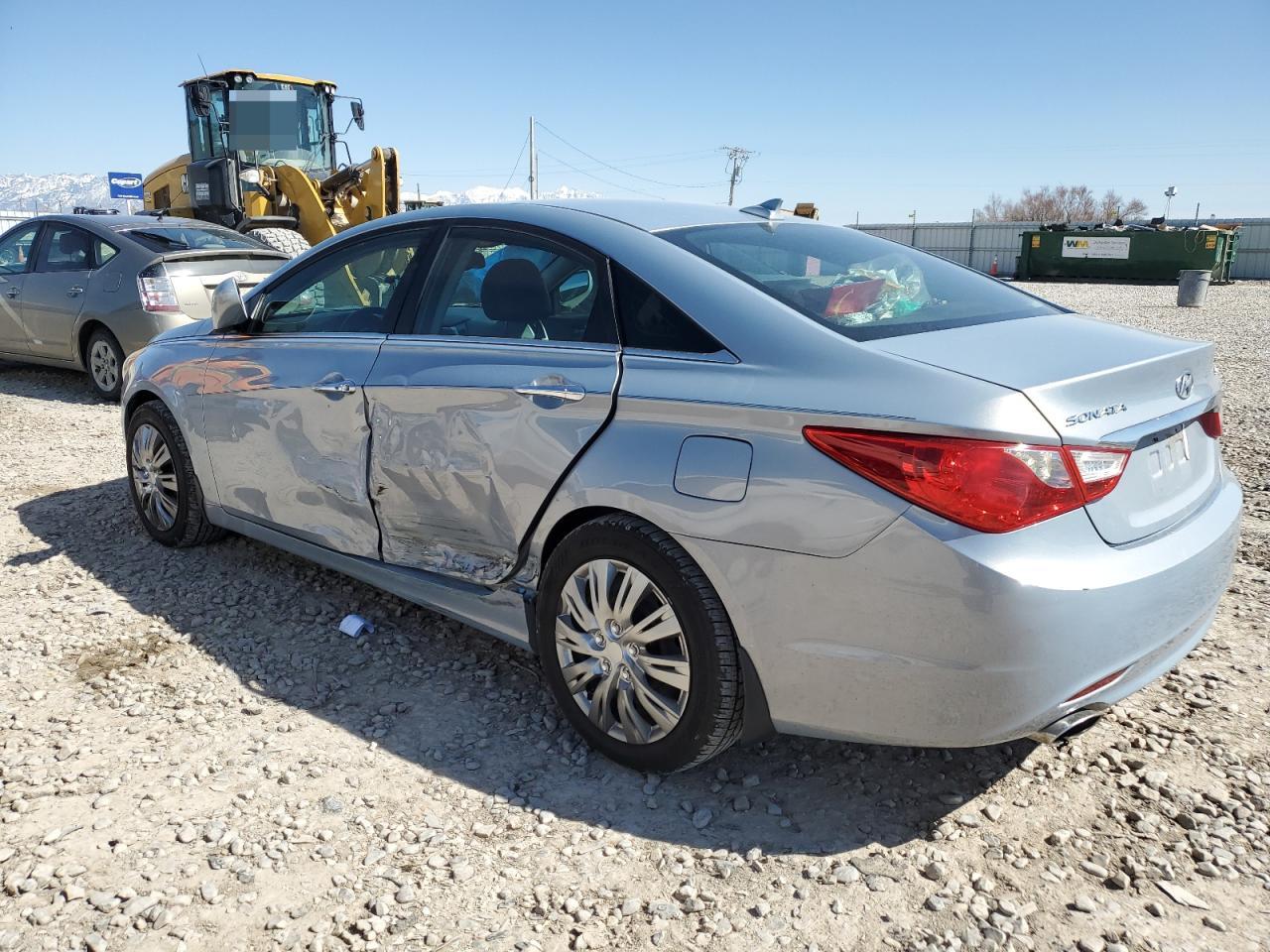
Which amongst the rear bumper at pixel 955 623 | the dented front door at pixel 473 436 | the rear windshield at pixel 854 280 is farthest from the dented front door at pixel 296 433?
the rear bumper at pixel 955 623

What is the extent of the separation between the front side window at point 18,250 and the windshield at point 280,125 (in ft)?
16.3

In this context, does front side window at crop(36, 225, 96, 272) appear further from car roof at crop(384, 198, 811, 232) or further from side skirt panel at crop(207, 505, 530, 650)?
car roof at crop(384, 198, 811, 232)

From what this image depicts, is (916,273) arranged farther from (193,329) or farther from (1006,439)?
(193,329)

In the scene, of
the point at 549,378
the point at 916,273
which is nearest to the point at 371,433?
the point at 549,378

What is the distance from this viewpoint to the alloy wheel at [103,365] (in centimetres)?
820

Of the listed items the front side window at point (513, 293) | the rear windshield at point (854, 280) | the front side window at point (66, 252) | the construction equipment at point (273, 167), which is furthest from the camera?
the construction equipment at point (273, 167)

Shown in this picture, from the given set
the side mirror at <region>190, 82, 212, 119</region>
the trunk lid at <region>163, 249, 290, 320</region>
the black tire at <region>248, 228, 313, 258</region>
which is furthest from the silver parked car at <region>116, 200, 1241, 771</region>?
the side mirror at <region>190, 82, 212, 119</region>

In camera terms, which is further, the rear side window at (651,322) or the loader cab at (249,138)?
the loader cab at (249,138)

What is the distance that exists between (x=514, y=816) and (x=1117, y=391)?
190 centimetres

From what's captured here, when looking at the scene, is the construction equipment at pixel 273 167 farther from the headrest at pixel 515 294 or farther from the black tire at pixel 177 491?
the headrest at pixel 515 294

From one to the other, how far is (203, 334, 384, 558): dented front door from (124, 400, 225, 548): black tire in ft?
1.04

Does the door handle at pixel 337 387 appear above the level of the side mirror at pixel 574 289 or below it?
below

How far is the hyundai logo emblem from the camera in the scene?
254 centimetres

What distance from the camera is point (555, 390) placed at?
285cm
